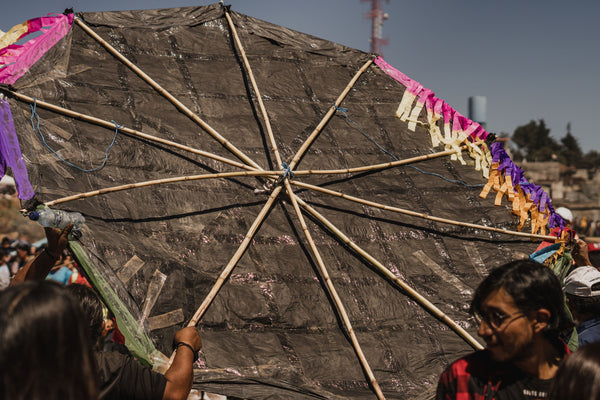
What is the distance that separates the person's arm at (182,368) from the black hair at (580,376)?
1491mm

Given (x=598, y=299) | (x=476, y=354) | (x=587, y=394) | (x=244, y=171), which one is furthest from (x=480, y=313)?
(x=244, y=171)

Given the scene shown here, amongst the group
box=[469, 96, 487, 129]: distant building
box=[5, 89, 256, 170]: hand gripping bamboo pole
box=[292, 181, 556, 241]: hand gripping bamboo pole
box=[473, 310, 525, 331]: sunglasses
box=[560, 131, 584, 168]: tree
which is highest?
box=[560, 131, 584, 168]: tree

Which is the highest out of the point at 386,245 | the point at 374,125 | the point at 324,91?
the point at 324,91

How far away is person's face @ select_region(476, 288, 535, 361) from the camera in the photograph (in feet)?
7.09

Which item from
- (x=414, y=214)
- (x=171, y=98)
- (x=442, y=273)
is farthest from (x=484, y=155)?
(x=171, y=98)

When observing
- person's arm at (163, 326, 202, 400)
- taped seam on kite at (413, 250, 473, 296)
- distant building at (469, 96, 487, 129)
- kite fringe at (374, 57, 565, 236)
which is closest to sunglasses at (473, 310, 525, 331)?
person's arm at (163, 326, 202, 400)

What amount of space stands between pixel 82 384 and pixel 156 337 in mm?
1546

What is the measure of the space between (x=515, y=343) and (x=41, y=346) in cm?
171

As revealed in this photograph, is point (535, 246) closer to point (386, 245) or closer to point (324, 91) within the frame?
point (386, 245)

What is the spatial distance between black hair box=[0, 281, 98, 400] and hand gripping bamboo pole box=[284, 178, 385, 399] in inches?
80.0

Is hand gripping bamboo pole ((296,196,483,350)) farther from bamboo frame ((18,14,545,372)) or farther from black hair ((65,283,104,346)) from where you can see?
black hair ((65,283,104,346))

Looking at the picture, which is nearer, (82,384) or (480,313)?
(82,384)

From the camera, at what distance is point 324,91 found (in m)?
4.98

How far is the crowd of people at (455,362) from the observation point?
140cm
